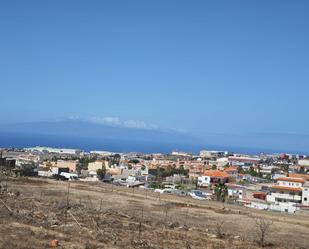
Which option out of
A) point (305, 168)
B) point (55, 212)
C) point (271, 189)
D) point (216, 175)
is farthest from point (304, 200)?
point (305, 168)

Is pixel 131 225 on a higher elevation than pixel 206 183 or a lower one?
higher

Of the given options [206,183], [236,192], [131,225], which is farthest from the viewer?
[206,183]

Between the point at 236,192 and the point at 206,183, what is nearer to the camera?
the point at 236,192

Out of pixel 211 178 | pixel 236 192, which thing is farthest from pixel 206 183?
pixel 236 192

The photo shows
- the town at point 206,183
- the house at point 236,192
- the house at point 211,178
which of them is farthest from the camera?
the house at point 211,178

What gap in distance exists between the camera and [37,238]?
1234 centimetres

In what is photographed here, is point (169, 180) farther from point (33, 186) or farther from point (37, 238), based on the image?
point (37, 238)

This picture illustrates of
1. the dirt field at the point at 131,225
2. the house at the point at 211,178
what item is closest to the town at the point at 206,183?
the house at the point at 211,178

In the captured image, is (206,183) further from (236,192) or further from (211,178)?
(236,192)

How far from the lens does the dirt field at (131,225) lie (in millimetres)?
12734

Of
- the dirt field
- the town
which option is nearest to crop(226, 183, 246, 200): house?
the town

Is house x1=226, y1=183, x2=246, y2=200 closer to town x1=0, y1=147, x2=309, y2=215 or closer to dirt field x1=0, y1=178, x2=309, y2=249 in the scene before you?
town x1=0, y1=147, x2=309, y2=215

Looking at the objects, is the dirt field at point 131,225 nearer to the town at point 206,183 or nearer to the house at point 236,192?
the town at point 206,183

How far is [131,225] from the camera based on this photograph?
52.9 feet
